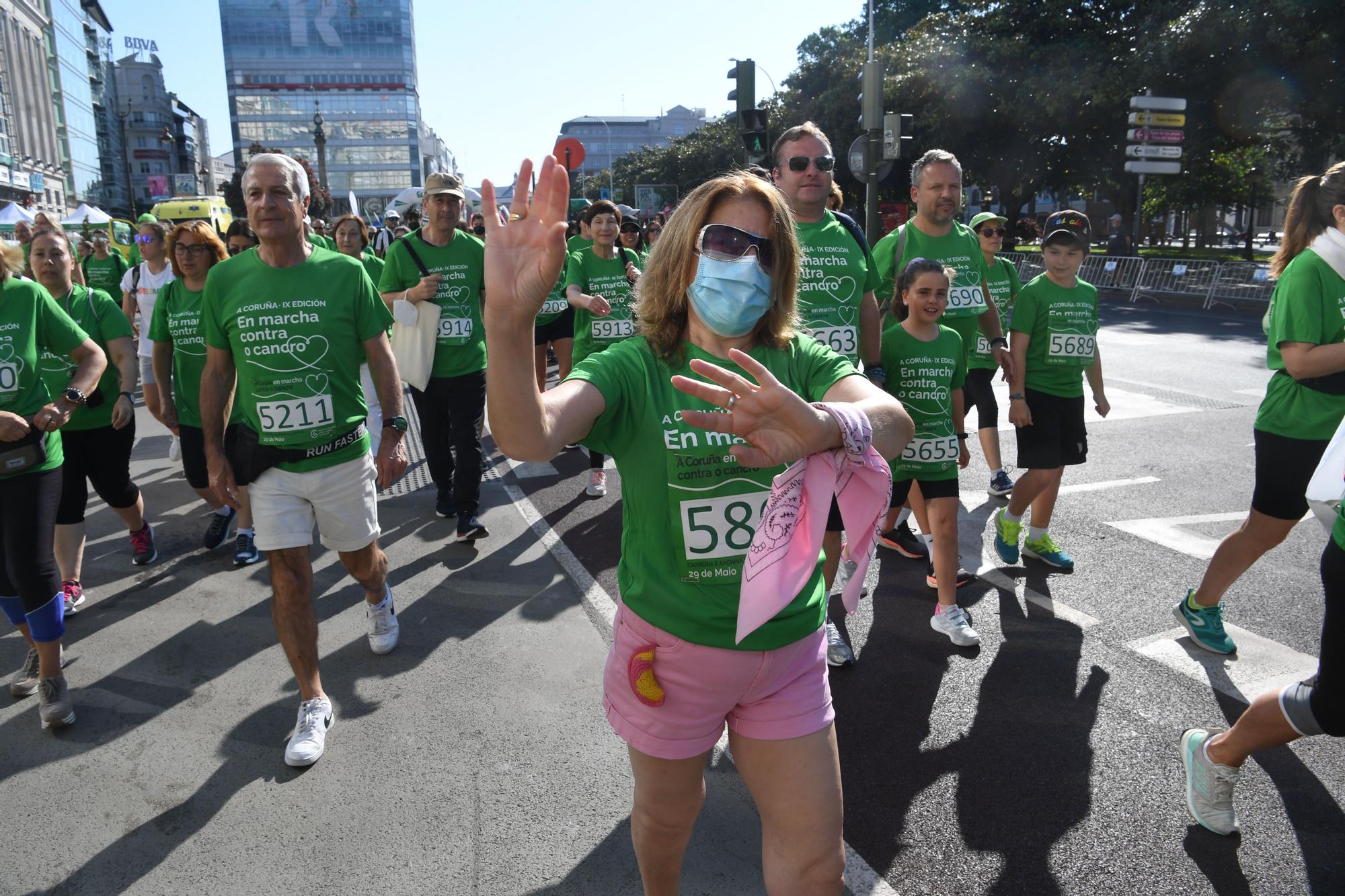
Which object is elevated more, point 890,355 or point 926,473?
point 890,355

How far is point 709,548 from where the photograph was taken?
A: 2055mm

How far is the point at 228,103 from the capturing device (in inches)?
4943

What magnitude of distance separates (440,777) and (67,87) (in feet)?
308

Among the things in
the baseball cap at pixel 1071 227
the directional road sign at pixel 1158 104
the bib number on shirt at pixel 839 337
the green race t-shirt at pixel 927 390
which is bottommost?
the green race t-shirt at pixel 927 390

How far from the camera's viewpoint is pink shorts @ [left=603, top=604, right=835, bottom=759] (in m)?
2.01

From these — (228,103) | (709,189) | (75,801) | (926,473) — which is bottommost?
(75,801)

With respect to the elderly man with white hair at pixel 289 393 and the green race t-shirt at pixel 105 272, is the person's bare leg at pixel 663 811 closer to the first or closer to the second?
the elderly man with white hair at pixel 289 393

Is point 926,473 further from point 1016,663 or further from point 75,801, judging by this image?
point 75,801

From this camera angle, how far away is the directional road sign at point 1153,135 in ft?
73.1

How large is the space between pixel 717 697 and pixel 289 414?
7.90ft

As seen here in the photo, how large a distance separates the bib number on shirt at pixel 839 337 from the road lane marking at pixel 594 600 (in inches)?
66.6

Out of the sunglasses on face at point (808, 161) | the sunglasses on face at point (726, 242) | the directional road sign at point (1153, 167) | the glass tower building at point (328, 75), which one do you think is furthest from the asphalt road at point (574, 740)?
the glass tower building at point (328, 75)

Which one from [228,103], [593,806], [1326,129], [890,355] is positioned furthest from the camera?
[228,103]

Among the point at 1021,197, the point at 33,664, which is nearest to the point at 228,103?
the point at 1021,197
